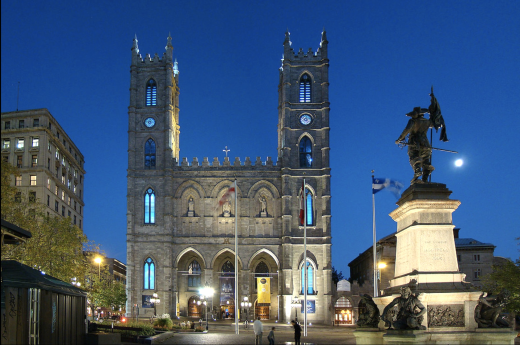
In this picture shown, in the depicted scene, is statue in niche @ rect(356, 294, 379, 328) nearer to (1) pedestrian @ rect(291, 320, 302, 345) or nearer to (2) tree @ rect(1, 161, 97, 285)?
(1) pedestrian @ rect(291, 320, 302, 345)

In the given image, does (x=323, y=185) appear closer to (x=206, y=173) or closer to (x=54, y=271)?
(x=206, y=173)

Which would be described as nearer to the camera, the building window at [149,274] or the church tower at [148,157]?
the building window at [149,274]

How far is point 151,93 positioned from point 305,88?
17385 millimetres

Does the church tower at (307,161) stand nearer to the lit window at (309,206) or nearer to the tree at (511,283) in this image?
the lit window at (309,206)

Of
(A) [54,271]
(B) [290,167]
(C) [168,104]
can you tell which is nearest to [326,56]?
(B) [290,167]

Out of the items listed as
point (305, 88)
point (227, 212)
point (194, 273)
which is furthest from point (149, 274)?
point (305, 88)

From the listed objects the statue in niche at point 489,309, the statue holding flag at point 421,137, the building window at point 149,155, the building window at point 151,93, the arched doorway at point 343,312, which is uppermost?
the building window at point 151,93

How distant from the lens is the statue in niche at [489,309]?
1457 centimetres

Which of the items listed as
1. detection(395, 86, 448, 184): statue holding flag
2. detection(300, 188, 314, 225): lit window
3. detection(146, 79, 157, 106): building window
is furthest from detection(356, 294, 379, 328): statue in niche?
detection(146, 79, 157, 106): building window

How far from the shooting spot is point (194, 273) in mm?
67000

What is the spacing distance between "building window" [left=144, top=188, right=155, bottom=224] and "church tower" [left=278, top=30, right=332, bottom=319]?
14.0m

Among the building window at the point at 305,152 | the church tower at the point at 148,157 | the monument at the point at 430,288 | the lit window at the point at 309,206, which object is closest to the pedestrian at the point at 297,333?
the monument at the point at 430,288

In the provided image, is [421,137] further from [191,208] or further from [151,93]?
[151,93]

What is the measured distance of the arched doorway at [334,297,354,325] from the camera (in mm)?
62781
